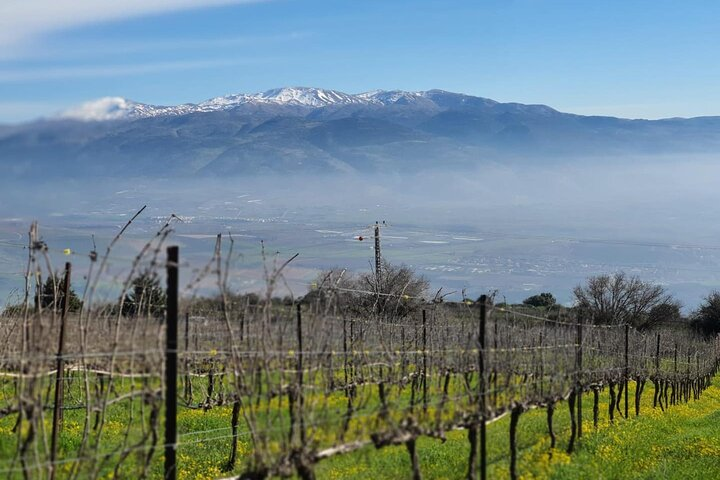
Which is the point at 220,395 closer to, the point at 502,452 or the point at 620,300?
the point at 502,452

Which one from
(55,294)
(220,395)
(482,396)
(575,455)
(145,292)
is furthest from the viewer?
(220,395)

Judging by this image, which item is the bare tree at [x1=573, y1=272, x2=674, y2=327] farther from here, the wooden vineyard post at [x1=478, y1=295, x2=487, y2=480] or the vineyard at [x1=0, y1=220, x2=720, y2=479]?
the wooden vineyard post at [x1=478, y1=295, x2=487, y2=480]

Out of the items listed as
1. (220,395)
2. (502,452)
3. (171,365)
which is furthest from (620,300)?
(171,365)

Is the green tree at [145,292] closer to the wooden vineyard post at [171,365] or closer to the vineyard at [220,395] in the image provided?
the vineyard at [220,395]

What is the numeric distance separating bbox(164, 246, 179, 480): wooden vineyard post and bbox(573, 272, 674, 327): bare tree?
3278 inches

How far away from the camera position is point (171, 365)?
9469 millimetres

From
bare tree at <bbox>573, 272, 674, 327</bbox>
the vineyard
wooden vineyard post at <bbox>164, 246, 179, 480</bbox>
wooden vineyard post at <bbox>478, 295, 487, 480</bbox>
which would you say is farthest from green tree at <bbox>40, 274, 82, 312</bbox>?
bare tree at <bbox>573, 272, 674, 327</bbox>

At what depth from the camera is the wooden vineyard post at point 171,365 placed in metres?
9.27

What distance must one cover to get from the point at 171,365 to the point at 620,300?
298 ft

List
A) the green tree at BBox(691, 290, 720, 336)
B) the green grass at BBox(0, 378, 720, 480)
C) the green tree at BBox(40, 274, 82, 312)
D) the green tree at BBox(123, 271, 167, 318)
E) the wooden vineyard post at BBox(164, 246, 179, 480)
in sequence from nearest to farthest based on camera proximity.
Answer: the wooden vineyard post at BBox(164, 246, 179, 480), the green tree at BBox(123, 271, 167, 318), the green tree at BBox(40, 274, 82, 312), the green grass at BBox(0, 378, 720, 480), the green tree at BBox(691, 290, 720, 336)

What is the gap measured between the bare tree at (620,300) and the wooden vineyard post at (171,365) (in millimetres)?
83253

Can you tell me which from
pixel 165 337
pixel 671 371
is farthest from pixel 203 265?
pixel 671 371

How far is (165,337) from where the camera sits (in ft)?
32.1

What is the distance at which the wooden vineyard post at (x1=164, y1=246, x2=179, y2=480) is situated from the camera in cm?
927
